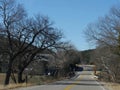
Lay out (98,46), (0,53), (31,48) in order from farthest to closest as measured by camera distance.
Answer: (98,46) → (31,48) → (0,53)

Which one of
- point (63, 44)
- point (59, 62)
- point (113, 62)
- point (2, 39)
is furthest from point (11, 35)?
point (59, 62)

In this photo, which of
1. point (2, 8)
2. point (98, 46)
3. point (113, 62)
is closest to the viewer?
point (2, 8)

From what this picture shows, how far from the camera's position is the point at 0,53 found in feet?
177

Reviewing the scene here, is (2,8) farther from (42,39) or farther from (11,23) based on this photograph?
(42,39)

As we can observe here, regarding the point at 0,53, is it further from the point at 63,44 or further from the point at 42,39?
the point at 63,44

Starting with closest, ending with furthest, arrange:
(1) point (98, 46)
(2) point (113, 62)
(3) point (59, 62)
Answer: (2) point (113, 62), (1) point (98, 46), (3) point (59, 62)

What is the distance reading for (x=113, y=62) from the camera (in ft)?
213

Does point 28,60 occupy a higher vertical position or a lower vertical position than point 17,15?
lower

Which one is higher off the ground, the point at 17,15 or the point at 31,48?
the point at 17,15

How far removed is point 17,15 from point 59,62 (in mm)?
48860

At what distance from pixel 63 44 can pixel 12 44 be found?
367 inches

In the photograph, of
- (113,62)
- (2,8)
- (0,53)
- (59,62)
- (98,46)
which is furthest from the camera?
(59,62)

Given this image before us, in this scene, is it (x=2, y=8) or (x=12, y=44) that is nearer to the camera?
(x=2, y=8)

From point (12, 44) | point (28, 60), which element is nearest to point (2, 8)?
point (12, 44)
